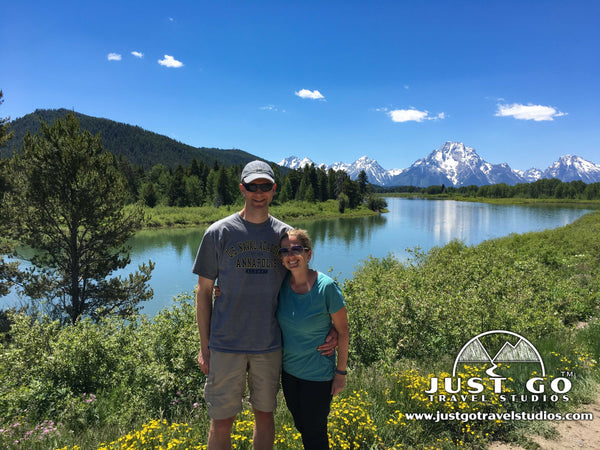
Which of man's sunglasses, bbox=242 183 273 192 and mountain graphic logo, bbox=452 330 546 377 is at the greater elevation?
man's sunglasses, bbox=242 183 273 192

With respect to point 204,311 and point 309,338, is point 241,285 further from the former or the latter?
point 309,338

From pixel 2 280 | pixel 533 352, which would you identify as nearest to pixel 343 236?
pixel 2 280

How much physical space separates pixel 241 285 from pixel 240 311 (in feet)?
0.65

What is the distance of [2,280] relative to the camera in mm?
11766

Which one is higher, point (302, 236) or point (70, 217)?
point (302, 236)

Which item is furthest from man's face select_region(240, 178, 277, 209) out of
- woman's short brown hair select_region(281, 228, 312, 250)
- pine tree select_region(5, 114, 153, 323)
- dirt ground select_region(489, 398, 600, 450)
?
pine tree select_region(5, 114, 153, 323)

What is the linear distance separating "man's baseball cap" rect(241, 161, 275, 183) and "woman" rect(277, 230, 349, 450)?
519 mm

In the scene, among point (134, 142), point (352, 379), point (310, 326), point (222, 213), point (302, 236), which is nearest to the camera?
point (310, 326)

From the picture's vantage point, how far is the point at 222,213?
59625 mm

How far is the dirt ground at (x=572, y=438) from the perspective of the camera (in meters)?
3.38

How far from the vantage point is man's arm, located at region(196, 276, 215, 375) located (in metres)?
2.61

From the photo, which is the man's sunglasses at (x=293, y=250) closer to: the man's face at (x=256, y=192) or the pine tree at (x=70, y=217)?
the man's face at (x=256, y=192)

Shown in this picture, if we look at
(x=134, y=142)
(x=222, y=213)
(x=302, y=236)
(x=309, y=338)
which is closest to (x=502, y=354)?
(x=309, y=338)

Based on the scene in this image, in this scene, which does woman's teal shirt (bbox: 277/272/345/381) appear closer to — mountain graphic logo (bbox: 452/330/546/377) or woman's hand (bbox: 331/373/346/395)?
woman's hand (bbox: 331/373/346/395)
